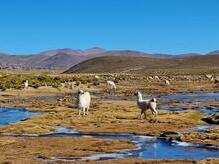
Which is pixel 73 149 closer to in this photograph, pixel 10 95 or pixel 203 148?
pixel 203 148

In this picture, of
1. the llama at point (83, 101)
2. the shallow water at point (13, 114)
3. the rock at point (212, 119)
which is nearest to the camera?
the rock at point (212, 119)

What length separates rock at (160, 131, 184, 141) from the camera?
79.9 ft

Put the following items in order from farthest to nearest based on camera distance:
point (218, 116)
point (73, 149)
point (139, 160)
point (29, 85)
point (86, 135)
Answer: point (29, 85) < point (218, 116) < point (86, 135) < point (73, 149) < point (139, 160)

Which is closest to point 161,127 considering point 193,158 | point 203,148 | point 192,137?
point 192,137

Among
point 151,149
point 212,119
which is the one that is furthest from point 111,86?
point 151,149

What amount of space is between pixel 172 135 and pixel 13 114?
15.9 m

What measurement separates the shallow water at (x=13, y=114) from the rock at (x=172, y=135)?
10824mm

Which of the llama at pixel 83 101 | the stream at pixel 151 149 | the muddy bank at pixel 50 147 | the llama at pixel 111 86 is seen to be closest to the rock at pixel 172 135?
the stream at pixel 151 149

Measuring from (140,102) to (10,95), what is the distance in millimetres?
26284

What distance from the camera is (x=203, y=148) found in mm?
22062

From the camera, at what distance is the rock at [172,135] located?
24.4 m

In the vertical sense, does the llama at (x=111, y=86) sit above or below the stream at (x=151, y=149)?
above

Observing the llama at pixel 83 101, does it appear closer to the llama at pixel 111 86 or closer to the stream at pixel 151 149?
the stream at pixel 151 149

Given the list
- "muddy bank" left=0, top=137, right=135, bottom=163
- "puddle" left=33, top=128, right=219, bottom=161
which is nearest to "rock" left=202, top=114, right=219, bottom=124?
"puddle" left=33, top=128, right=219, bottom=161
